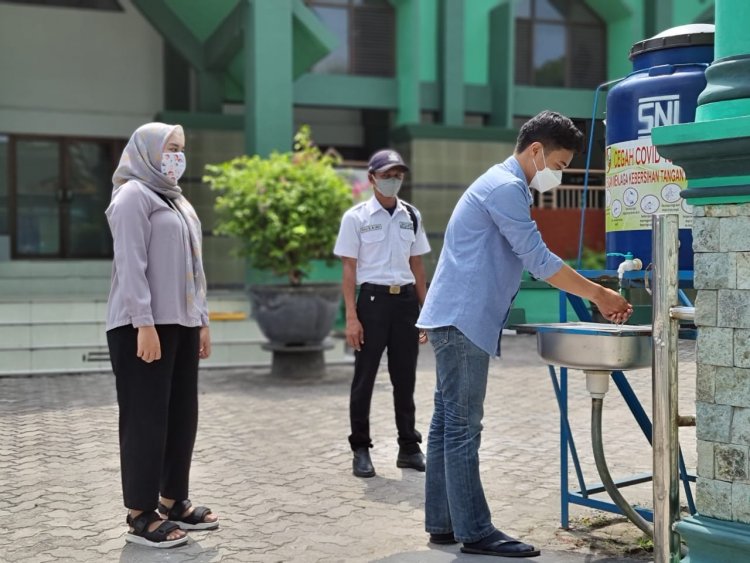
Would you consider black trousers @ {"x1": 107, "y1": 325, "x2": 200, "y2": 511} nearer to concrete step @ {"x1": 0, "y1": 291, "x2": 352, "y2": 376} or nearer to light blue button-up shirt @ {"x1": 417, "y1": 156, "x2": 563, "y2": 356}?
light blue button-up shirt @ {"x1": 417, "y1": 156, "x2": 563, "y2": 356}

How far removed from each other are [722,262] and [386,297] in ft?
8.67

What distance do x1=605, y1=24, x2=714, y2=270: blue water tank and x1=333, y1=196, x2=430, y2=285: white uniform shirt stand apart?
66.5 inches

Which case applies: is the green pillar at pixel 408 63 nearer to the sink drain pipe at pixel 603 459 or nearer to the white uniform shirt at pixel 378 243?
the white uniform shirt at pixel 378 243

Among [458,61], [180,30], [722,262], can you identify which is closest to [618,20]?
[458,61]

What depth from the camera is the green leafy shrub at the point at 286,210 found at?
360 inches

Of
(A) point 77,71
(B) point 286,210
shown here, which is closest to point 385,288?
(B) point 286,210

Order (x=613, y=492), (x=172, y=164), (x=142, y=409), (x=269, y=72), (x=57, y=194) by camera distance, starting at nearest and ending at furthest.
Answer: (x=613, y=492) < (x=142, y=409) < (x=172, y=164) < (x=269, y=72) < (x=57, y=194)

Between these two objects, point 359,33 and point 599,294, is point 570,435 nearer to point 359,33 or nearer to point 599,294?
point 599,294

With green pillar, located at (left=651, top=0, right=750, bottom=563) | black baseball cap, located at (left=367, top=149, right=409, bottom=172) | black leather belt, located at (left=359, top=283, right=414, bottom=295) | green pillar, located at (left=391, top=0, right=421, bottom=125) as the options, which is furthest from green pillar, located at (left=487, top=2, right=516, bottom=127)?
green pillar, located at (left=651, top=0, right=750, bottom=563)

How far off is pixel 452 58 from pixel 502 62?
31.6 inches

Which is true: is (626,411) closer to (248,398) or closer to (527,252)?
(248,398)

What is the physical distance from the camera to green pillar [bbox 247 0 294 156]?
11.1m

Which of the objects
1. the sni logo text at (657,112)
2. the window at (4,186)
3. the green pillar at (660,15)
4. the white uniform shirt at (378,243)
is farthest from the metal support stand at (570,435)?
the green pillar at (660,15)

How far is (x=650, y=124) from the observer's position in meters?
4.09
